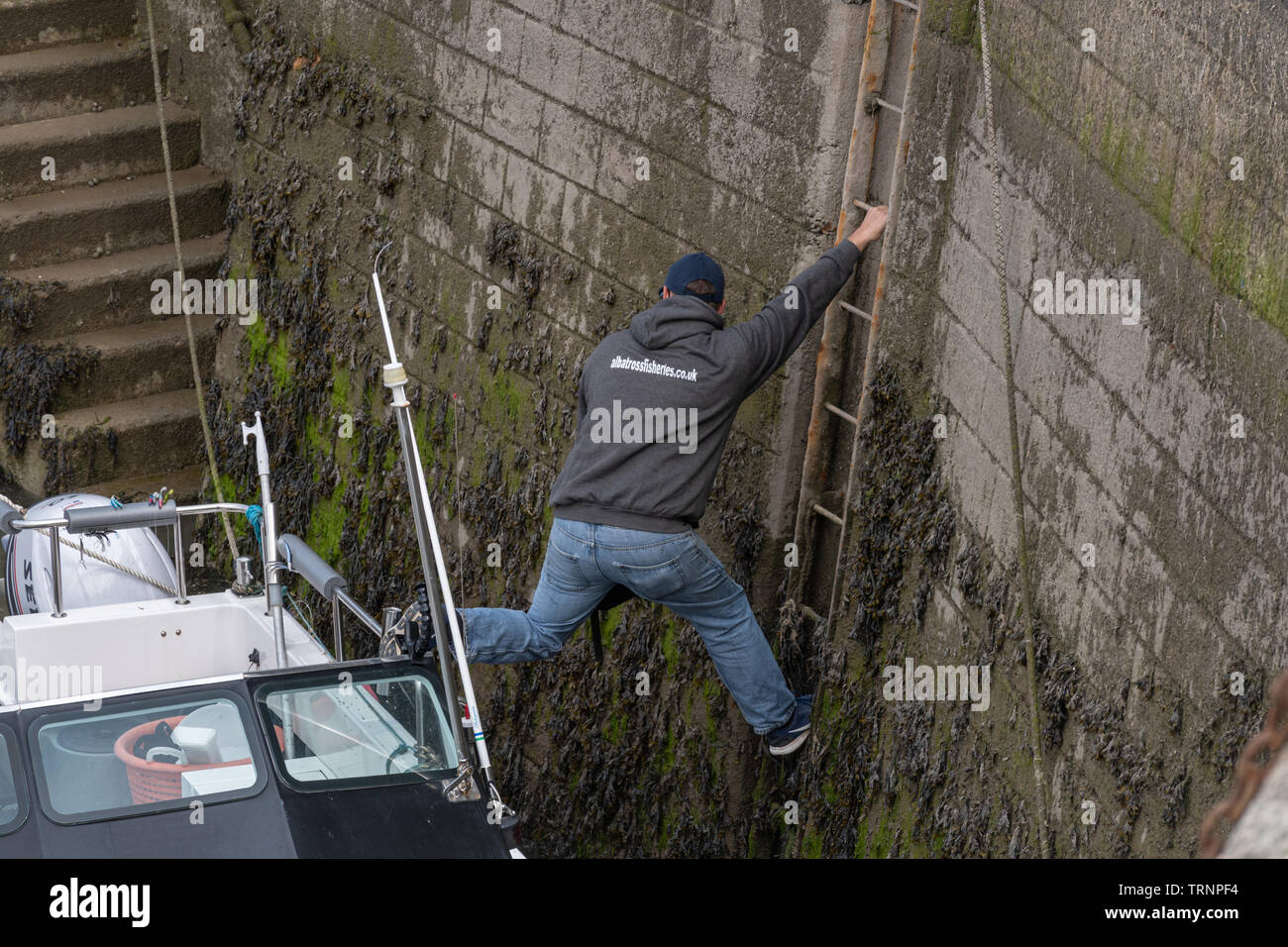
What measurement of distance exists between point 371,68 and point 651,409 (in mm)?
4113

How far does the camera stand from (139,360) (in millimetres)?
10328

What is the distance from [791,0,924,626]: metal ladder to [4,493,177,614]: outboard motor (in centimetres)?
295

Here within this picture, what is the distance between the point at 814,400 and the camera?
6020 mm

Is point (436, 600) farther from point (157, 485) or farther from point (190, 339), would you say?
point (157, 485)

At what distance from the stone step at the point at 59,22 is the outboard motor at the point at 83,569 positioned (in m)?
4.84

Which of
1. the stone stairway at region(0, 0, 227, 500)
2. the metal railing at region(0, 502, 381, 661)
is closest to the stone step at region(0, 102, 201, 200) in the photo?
the stone stairway at region(0, 0, 227, 500)

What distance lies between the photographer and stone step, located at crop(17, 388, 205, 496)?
10.0 metres

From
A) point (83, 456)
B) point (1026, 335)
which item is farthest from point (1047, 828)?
point (83, 456)

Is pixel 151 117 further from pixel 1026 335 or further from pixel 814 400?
pixel 1026 335

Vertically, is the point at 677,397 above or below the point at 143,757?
above

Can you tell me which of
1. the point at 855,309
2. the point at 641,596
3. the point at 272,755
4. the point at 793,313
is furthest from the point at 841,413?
the point at 272,755

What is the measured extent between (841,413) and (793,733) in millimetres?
1242

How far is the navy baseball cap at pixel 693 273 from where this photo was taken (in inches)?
213

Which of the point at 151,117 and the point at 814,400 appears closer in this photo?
the point at 814,400
